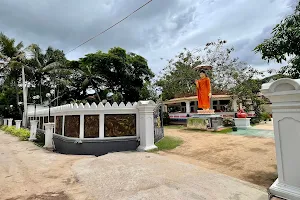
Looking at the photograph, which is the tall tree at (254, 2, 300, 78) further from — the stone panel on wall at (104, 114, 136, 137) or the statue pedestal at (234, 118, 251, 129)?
the statue pedestal at (234, 118, 251, 129)

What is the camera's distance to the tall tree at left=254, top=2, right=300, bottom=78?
10.7 ft

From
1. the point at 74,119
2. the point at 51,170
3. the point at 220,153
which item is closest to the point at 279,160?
the point at 220,153

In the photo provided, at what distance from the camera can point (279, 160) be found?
250 cm

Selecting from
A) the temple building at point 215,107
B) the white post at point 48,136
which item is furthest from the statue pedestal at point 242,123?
the white post at point 48,136

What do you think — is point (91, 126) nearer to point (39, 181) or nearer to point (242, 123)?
point (39, 181)

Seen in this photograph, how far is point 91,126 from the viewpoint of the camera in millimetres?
7691

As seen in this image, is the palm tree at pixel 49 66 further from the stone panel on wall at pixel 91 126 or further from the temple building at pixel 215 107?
the stone panel on wall at pixel 91 126

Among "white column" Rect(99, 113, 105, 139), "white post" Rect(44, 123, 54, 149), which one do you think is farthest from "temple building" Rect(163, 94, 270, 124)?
"white post" Rect(44, 123, 54, 149)

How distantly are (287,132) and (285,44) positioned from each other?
1.76 metres

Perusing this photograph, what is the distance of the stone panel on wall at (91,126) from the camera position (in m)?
7.65

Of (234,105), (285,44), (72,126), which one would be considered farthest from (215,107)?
(285,44)

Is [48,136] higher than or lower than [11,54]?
lower

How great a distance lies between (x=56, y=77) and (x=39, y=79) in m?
2.78

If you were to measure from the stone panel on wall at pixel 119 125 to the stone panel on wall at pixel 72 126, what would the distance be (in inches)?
49.9
